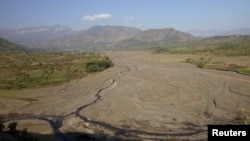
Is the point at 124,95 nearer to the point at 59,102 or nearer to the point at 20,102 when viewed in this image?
the point at 59,102

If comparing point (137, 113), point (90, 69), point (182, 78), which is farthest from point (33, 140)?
point (90, 69)

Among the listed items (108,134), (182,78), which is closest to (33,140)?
(108,134)

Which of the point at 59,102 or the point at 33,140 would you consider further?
the point at 59,102

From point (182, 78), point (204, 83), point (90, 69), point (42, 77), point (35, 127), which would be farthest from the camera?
point (90, 69)

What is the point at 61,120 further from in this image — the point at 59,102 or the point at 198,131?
the point at 198,131

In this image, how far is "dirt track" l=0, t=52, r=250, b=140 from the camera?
30.7m

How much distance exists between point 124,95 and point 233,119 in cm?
1806

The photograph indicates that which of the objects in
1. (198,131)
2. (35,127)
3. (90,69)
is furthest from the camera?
(90,69)

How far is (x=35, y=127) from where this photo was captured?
107 feet

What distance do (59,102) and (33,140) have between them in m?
23.5

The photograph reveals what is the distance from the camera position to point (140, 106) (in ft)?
132

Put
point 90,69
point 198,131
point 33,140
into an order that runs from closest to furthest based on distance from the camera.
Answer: point 33,140, point 198,131, point 90,69

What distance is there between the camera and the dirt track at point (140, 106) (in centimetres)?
3070

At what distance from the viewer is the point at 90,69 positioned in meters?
82.1
